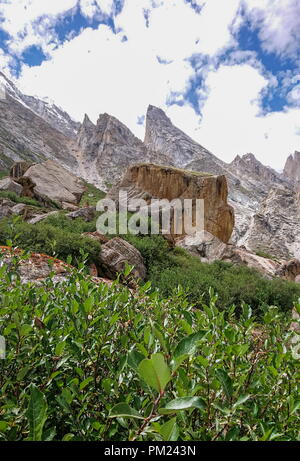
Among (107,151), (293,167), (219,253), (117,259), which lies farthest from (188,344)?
(293,167)

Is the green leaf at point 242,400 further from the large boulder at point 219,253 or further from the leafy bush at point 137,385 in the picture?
the large boulder at point 219,253

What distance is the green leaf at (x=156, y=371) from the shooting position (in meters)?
0.70

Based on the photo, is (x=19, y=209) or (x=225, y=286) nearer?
(x=225, y=286)

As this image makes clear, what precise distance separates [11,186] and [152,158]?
8131 cm

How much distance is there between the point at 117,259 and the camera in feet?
27.1

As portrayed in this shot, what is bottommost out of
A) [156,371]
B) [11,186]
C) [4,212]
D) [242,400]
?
[242,400]

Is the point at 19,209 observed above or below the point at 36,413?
above

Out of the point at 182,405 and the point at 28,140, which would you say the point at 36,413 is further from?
the point at 28,140

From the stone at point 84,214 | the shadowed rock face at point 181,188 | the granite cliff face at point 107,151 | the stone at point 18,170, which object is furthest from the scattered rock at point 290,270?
the granite cliff face at point 107,151

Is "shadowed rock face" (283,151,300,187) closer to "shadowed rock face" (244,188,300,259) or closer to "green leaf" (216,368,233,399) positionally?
"shadowed rock face" (244,188,300,259)

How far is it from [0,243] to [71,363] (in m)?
7.34

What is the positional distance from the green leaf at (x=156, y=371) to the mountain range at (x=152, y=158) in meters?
46.1

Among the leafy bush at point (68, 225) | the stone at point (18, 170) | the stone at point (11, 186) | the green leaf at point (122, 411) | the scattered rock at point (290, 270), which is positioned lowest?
the scattered rock at point (290, 270)
